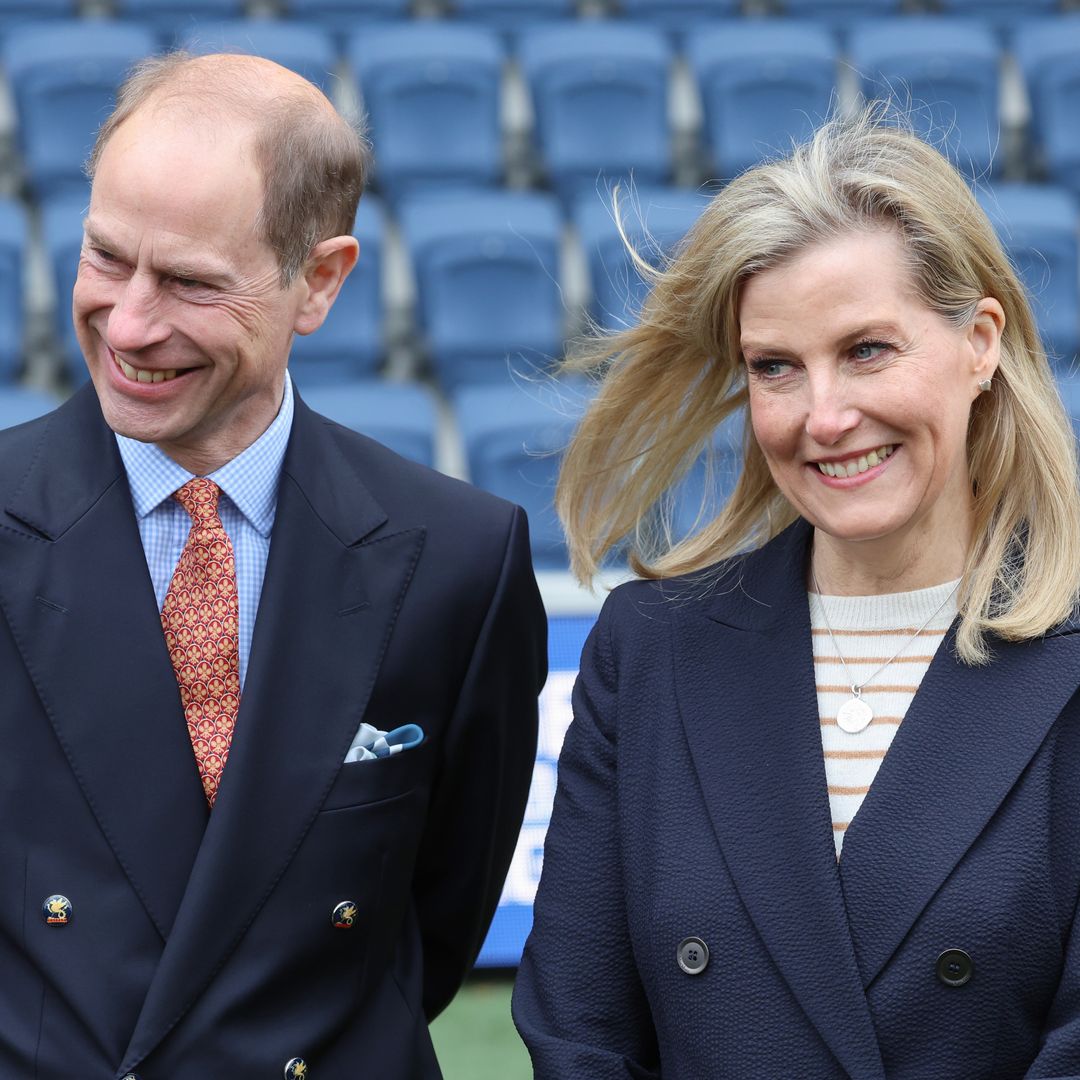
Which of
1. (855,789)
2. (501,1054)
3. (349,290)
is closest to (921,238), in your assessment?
(855,789)

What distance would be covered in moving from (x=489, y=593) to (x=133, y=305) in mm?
609

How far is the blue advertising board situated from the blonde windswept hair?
1479 millimetres

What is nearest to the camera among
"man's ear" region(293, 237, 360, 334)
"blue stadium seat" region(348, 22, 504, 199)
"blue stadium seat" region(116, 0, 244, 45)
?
"man's ear" region(293, 237, 360, 334)

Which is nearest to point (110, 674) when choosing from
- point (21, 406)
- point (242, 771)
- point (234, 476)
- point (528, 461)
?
point (242, 771)

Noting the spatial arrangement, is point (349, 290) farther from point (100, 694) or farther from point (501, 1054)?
point (100, 694)

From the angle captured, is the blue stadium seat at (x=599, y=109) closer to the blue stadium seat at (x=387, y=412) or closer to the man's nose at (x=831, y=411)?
the blue stadium seat at (x=387, y=412)

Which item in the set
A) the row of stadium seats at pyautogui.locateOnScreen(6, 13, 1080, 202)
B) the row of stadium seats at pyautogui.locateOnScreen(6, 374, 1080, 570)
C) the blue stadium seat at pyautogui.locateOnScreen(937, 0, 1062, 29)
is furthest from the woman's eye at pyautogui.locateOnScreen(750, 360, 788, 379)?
the blue stadium seat at pyautogui.locateOnScreen(937, 0, 1062, 29)

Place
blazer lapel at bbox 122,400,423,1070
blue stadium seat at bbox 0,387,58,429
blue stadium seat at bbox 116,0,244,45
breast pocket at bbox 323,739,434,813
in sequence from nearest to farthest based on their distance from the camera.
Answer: blazer lapel at bbox 122,400,423,1070, breast pocket at bbox 323,739,434,813, blue stadium seat at bbox 0,387,58,429, blue stadium seat at bbox 116,0,244,45

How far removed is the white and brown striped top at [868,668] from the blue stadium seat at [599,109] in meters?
5.28

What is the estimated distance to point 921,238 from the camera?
2016 millimetres

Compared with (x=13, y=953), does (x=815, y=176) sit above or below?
above

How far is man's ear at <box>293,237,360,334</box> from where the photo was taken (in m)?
2.33

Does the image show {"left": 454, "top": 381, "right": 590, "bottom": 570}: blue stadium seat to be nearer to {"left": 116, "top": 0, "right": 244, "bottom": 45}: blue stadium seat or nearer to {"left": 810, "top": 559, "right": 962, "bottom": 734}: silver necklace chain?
{"left": 116, "top": 0, "right": 244, "bottom": 45}: blue stadium seat

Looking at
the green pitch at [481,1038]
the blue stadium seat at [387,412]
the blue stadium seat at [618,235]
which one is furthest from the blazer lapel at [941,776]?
the blue stadium seat at [618,235]
